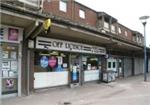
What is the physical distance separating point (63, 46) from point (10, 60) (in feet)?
13.2

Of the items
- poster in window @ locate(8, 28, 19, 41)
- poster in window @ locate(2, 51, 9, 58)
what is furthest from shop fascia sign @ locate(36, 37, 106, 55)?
poster in window @ locate(2, 51, 9, 58)

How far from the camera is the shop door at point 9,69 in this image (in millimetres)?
10770

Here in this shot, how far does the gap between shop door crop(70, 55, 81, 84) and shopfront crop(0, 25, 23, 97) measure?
477 cm

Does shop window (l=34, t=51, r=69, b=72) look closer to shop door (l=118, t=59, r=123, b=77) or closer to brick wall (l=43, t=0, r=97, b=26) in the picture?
brick wall (l=43, t=0, r=97, b=26)

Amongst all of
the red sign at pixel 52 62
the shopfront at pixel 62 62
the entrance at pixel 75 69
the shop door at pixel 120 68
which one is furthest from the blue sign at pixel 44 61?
the shop door at pixel 120 68

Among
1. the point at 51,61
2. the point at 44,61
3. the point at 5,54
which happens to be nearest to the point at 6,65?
the point at 5,54

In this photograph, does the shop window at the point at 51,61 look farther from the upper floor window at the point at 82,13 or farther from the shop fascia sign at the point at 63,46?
the upper floor window at the point at 82,13

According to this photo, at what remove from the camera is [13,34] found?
36.2ft

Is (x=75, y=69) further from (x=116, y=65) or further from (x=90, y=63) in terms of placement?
(x=116, y=65)

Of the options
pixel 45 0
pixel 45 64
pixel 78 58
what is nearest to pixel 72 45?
pixel 78 58

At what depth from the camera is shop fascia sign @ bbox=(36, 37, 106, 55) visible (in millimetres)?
12803

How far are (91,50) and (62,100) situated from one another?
7.35 metres

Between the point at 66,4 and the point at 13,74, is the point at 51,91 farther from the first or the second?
the point at 66,4

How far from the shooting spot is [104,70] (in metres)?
19.4
